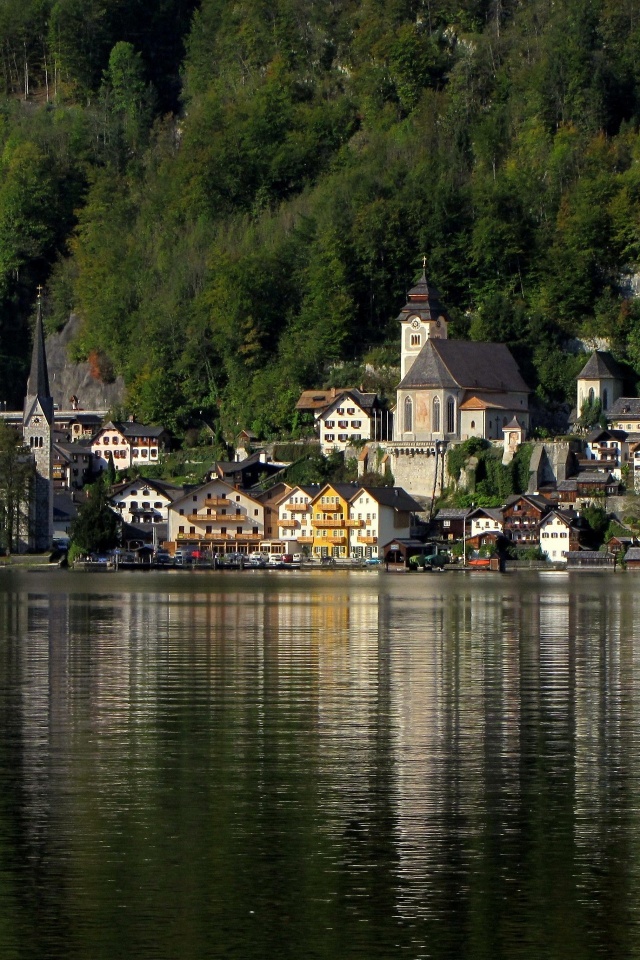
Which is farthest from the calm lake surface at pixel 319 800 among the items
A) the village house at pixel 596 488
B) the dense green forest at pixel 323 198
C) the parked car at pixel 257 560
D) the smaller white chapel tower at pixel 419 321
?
the dense green forest at pixel 323 198

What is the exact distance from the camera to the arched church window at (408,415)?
10100 cm

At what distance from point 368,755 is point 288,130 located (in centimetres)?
10214

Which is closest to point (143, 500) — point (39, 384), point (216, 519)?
point (216, 519)

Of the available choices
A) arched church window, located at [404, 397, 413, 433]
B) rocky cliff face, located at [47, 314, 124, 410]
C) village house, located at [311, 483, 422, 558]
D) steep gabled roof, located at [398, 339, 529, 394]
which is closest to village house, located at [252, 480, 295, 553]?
village house, located at [311, 483, 422, 558]

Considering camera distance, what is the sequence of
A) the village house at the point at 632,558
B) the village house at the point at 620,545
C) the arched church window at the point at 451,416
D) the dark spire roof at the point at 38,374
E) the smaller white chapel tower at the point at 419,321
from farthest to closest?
the dark spire roof at the point at 38,374 → the smaller white chapel tower at the point at 419,321 → the arched church window at the point at 451,416 → the village house at the point at 620,545 → the village house at the point at 632,558

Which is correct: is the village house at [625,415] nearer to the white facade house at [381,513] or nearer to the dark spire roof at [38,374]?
the white facade house at [381,513]

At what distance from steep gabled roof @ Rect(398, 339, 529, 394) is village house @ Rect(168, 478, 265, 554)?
9.69m

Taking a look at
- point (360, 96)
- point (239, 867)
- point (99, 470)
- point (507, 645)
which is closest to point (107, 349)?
point (99, 470)

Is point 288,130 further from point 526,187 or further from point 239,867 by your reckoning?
point 239,867

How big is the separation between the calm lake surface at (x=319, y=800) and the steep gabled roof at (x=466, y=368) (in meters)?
58.8

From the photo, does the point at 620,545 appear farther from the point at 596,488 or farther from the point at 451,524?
the point at 451,524

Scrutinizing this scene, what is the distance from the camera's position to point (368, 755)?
24.1m

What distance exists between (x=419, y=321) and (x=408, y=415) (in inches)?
206

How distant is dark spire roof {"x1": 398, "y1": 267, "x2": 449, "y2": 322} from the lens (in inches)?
4075
